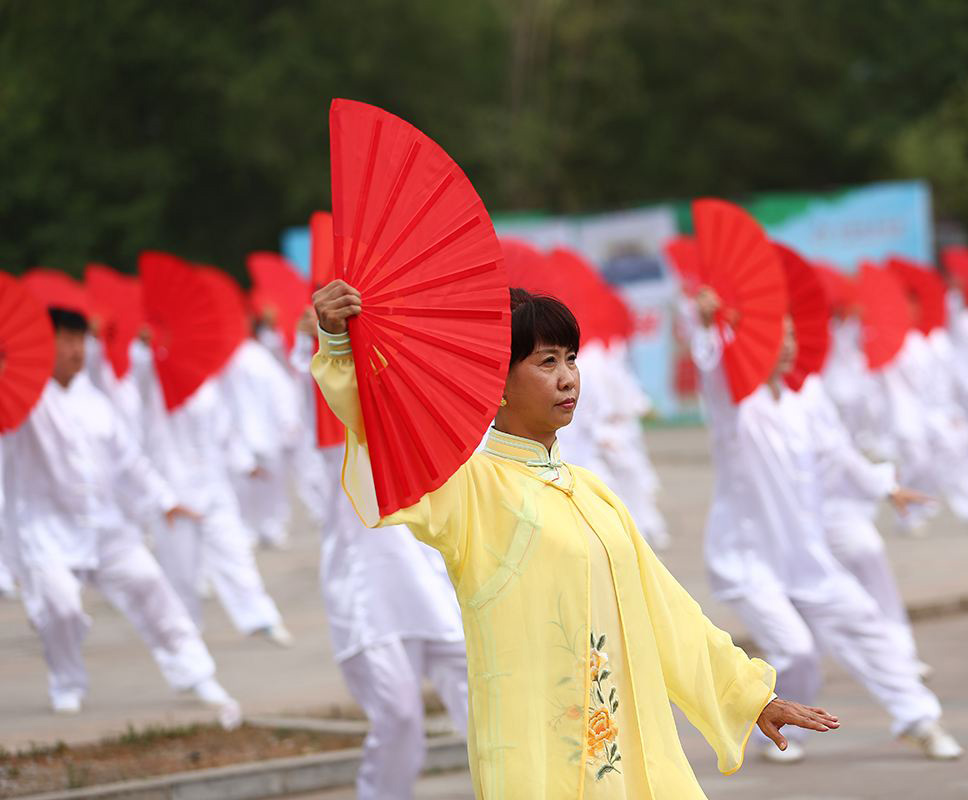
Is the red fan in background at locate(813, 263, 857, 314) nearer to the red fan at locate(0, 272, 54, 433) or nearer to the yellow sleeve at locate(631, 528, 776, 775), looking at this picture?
the red fan at locate(0, 272, 54, 433)

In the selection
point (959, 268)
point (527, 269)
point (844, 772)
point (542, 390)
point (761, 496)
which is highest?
point (959, 268)

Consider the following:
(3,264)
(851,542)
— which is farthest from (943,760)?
(3,264)

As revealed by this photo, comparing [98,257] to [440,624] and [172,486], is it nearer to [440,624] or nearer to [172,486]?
[172,486]

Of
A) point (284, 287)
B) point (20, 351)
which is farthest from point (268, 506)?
point (20, 351)

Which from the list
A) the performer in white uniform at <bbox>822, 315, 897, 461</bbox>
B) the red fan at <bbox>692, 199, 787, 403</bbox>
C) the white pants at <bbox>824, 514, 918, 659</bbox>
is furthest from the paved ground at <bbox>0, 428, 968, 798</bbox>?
the red fan at <bbox>692, 199, 787, 403</bbox>

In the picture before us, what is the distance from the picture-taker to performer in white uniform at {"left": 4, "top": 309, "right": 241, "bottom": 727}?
8484mm

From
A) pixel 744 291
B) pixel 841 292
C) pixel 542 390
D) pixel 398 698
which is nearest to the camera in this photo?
pixel 542 390

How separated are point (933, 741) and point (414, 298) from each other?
4.44 meters

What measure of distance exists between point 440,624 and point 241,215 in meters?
34.0

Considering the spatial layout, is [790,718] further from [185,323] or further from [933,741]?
[185,323]

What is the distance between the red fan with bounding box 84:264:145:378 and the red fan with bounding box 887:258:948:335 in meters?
7.80

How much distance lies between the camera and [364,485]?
12.4 feet

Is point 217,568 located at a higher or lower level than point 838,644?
higher

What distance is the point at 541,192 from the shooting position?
144ft
